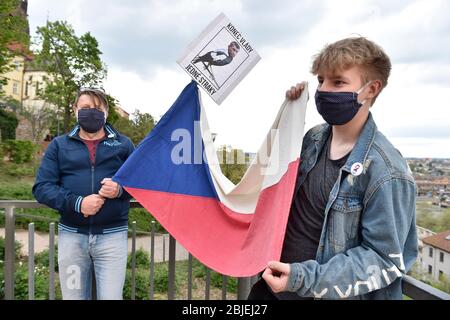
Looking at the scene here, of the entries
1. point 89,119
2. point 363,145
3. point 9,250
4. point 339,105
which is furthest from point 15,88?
point 363,145

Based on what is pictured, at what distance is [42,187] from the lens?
93.7 inches

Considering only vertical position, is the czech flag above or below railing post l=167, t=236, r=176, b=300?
above

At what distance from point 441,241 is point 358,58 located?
1608 millimetres

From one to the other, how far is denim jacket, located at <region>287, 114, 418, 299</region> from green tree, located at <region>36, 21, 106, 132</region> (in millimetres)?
24518

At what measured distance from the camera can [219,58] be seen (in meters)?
2.28

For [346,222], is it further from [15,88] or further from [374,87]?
[15,88]

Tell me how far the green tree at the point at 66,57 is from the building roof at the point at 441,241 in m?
23.9

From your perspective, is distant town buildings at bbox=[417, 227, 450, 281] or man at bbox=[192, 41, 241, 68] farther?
man at bbox=[192, 41, 241, 68]

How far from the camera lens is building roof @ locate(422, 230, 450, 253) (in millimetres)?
2422

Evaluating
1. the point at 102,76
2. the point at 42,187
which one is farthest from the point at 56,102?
the point at 42,187

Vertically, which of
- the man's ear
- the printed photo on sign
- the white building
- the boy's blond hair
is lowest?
the white building

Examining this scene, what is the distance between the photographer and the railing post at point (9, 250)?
286cm

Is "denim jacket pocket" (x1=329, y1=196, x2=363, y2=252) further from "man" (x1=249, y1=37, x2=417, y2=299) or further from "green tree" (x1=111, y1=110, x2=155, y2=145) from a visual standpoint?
"green tree" (x1=111, y1=110, x2=155, y2=145)

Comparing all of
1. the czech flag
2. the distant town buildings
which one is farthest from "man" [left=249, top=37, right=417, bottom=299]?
the distant town buildings
